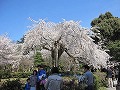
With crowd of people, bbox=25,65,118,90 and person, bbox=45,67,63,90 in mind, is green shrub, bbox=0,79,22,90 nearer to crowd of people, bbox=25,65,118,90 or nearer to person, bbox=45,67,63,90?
crowd of people, bbox=25,65,118,90

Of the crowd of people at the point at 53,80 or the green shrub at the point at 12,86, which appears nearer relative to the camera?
the crowd of people at the point at 53,80

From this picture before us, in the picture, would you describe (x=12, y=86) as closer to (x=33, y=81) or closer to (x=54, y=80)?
(x=33, y=81)

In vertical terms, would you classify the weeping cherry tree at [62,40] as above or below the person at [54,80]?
above

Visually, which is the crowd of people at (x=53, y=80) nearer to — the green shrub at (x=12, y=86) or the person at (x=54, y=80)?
the person at (x=54, y=80)

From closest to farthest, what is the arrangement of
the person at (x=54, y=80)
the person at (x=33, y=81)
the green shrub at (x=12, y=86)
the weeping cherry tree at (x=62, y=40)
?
the person at (x=54, y=80) → the person at (x=33, y=81) → the green shrub at (x=12, y=86) → the weeping cherry tree at (x=62, y=40)

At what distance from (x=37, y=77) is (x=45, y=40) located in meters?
10.3

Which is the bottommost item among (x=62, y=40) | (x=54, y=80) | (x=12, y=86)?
(x=12, y=86)

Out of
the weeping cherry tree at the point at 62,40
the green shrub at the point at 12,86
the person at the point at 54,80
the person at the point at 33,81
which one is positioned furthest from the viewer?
the weeping cherry tree at the point at 62,40

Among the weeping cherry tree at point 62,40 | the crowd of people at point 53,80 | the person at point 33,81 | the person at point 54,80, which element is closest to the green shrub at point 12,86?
the crowd of people at point 53,80

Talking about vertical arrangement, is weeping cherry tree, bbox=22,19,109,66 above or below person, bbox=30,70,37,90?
above

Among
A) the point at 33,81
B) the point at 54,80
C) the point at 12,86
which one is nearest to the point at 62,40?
the point at 12,86

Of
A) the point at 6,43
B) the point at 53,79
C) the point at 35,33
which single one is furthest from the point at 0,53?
the point at 53,79

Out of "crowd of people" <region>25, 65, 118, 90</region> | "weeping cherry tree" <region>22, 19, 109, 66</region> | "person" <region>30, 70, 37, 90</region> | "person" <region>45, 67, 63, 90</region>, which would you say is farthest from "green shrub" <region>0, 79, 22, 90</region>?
"weeping cherry tree" <region>22, 19, 109, 66</region>

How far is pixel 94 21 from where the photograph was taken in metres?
49.1
